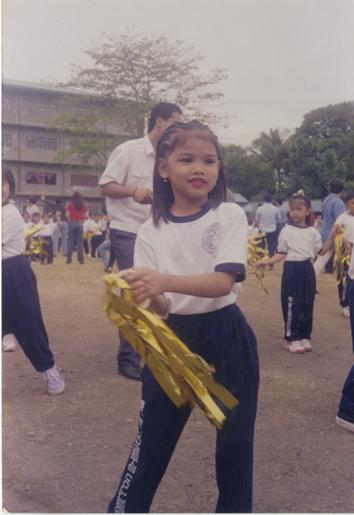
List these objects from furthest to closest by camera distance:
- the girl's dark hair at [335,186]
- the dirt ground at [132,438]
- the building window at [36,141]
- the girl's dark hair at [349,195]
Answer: the building window at [36,141], the girl's dark hair at [335,186], the girl's dark hair at [349,195], the dirt ground at [132,438]

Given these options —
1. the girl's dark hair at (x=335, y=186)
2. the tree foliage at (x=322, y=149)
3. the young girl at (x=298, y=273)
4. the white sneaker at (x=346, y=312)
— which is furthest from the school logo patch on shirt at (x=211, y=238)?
the white sneaker at (x=346, y=312)

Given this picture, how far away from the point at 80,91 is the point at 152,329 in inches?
562

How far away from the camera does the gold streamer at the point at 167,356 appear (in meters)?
1.88

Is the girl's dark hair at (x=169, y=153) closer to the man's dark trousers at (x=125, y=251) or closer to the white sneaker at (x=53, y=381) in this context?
the man's dark trousers at (x=125, y=251)

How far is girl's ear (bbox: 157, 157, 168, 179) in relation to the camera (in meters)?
2.16

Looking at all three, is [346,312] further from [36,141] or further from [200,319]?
[36,141]

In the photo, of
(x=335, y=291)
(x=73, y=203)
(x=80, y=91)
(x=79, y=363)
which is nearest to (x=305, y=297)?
(x=79, y=363)

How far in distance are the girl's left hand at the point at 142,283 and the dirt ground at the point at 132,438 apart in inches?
43.5

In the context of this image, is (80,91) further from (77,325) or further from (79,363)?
(79,363)

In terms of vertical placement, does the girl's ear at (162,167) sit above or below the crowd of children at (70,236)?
above

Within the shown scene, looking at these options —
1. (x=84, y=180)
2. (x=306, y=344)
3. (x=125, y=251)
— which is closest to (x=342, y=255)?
(x=306, y=344)

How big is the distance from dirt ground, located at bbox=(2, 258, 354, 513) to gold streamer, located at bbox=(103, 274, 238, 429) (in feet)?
2.75

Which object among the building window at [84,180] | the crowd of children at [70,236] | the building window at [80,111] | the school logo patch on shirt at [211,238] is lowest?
the crowd of children at [70,236]

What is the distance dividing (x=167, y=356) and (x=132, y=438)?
58.5 inches
